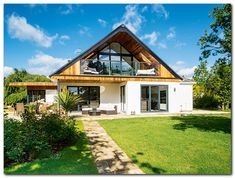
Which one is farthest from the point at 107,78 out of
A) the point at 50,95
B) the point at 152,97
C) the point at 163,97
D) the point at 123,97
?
the point at 50,95

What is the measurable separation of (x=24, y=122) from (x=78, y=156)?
1950mm

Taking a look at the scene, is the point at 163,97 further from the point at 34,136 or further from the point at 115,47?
the point at 34,136

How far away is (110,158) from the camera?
5.33m

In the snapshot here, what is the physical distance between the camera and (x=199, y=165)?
15.7 ft

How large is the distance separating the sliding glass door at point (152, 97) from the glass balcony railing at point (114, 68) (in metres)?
1.10

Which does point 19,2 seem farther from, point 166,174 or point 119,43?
point 119,43

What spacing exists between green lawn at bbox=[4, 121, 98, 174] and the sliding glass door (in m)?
10.7

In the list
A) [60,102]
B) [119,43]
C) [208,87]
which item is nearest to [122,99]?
[119,43]

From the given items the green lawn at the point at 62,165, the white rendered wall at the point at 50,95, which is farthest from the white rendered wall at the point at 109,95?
the green lawn at the point at 62,165

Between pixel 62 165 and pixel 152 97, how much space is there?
473 inches

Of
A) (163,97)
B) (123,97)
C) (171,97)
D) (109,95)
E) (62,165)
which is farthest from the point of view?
(109,95)

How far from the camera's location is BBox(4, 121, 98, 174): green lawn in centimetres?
452

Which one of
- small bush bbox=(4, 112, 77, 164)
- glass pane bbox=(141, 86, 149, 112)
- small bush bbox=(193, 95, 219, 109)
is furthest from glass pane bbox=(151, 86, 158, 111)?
small bush bbox=(4, 112, 77, 164)

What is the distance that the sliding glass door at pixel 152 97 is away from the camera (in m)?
16.1
